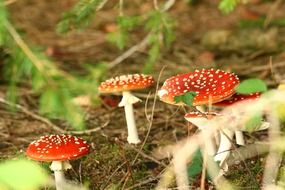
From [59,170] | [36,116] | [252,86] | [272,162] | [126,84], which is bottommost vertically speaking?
[272,162]

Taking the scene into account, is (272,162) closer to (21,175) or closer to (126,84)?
(126,84)

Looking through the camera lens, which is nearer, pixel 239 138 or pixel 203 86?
pixel 203 86

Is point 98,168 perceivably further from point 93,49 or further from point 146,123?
point 93,49

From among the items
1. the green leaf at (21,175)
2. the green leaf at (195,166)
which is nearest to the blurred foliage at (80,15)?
the green leaf at (195,166)

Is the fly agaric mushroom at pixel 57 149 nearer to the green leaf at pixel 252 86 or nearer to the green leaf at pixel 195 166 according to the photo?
the green leaf at pixel 195 166

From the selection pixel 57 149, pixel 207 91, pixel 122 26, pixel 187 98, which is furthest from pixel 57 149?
pixel 122 26

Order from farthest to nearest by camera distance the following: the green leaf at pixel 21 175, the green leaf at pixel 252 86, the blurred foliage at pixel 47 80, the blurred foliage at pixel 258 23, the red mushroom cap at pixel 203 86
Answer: the blurred foliage at pixel 258 23, the red mushroom cap at pixel 203 86, the green leaf at pixel 252 86, the blurred foliage at pixel 47 80, the green leaf at pixel 21 175
